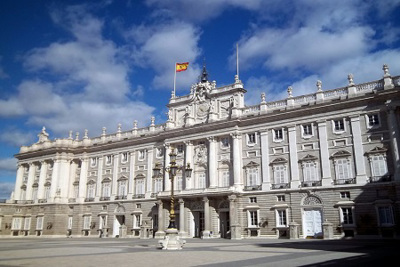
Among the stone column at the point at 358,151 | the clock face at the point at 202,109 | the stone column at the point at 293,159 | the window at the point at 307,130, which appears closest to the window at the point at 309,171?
the stone column at the point at 293,159

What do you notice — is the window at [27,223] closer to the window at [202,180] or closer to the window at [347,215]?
the window at [202,180]

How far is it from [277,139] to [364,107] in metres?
9.72

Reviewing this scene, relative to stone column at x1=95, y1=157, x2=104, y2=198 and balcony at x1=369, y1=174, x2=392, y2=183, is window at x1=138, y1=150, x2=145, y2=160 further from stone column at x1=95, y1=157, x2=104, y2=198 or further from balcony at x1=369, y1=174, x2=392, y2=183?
balcony at x1=369, y1=174, x2=392, y2=183

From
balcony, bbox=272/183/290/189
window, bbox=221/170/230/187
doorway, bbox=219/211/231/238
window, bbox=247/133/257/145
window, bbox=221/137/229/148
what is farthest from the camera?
window, bbox=221/137/229/148

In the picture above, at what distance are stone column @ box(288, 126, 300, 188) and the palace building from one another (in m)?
0.11

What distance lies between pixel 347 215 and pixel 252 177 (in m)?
11.2

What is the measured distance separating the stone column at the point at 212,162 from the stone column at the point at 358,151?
16.0 m

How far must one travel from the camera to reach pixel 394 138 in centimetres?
3481

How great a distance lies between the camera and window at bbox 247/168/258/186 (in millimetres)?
42844

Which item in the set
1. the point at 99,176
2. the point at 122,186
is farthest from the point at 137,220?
the point at 99,176

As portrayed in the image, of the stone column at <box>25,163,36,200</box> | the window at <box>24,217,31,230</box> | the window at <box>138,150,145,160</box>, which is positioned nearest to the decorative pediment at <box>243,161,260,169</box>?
the window at <box>138,150,145,160</box>

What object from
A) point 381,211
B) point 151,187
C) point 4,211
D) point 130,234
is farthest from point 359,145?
point 4,211

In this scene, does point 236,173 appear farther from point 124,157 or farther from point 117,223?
point 117,223

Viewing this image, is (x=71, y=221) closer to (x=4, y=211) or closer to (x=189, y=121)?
(x=4, y=211)
